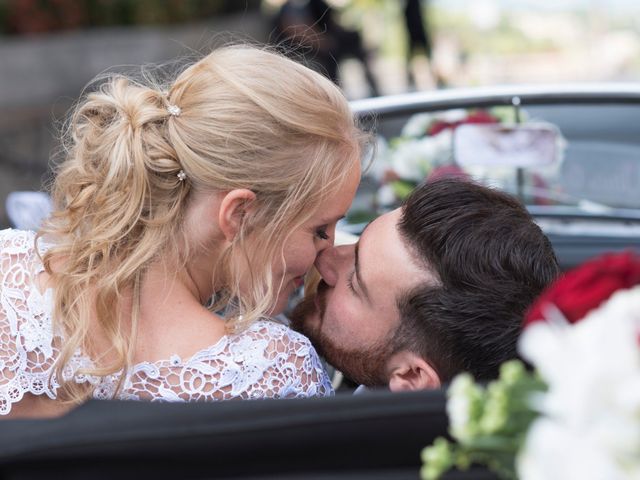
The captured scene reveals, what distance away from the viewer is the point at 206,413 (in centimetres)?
140

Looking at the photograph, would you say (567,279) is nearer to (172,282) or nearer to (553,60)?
(172,282)

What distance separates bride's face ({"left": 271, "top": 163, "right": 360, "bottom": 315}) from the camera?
2.14 metres

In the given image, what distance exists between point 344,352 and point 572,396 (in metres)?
1.23

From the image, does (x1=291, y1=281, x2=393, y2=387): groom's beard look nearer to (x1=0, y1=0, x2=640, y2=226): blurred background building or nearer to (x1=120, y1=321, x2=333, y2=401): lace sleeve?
(x1=120, y1=321, x2=333, y2=401): lace sleeve

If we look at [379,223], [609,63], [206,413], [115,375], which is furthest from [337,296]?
[609,63]

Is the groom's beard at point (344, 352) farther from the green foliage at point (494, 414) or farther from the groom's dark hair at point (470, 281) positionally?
the green foliage at point (494, 414)

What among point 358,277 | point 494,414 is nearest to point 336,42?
point 358,277

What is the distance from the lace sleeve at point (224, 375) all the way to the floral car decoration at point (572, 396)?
0.83 meters

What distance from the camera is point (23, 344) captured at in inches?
77.5

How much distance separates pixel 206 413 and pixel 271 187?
0.77 meters

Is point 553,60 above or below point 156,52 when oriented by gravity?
below

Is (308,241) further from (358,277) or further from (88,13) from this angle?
(88,13)

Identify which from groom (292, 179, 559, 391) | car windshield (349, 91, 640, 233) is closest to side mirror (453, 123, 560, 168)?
car windshield (349, 91, 640, 233)

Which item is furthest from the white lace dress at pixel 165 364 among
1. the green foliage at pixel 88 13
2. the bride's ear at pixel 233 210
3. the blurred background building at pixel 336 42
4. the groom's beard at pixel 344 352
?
the green foliage at pixel 88 13
